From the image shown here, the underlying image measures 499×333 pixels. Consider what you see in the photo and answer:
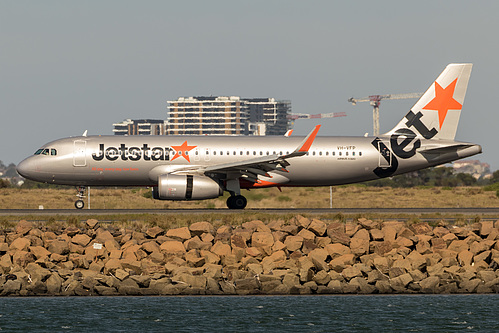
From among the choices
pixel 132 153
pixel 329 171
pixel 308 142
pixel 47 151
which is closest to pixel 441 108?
pixel 329 171

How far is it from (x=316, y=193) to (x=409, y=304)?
28.8 m

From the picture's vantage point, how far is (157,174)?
4128cm

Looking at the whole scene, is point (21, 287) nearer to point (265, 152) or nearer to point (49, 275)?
point (49, 275)

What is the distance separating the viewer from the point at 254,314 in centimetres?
2245

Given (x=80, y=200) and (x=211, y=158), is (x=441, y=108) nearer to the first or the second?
(x=211, y=158)

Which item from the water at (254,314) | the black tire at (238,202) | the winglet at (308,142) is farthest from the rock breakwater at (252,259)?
the black tire at (238,202)

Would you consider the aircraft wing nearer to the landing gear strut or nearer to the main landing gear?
the main landing gear

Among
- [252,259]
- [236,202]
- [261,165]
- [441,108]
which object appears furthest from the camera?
[441,108]

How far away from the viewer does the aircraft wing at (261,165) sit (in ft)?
130

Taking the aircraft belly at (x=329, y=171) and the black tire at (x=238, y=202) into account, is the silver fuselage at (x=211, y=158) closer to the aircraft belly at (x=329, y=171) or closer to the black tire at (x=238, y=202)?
the aircraft belly at (x=329, y=171)

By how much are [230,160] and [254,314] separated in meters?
20.2

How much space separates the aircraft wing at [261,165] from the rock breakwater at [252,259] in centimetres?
755

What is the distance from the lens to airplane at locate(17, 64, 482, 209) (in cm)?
4038

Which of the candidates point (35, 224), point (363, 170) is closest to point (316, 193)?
point (363, 170)
